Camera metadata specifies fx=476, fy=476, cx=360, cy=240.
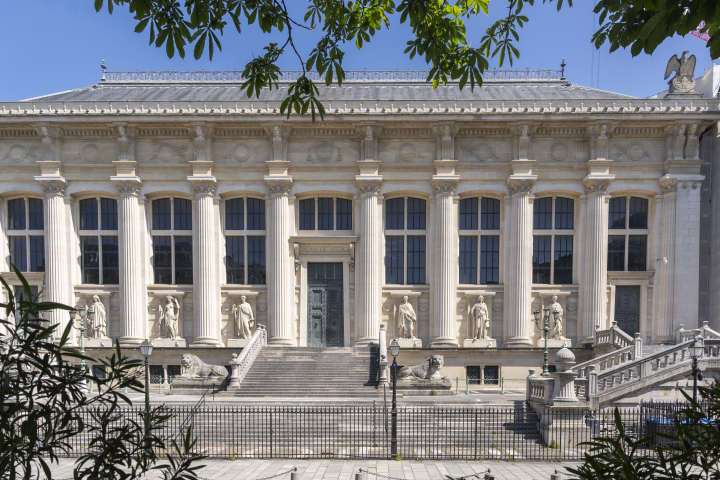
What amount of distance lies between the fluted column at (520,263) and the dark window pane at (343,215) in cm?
874

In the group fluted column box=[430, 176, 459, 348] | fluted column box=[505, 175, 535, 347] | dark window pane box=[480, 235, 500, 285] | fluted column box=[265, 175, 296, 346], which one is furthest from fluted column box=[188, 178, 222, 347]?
fluted column box=[505, 175, 535, 347]

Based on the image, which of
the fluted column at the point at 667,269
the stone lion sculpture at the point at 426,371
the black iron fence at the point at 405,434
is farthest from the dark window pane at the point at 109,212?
the fluted column at the point at 667,269

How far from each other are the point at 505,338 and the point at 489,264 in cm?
405

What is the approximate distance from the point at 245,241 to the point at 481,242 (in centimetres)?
1312

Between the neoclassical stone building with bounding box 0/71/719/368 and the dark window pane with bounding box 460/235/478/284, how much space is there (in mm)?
83

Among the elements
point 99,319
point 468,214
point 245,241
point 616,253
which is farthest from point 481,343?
point 99,319

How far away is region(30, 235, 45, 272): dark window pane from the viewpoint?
26547mm

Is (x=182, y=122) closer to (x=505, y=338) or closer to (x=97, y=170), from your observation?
(x=97, y=170)

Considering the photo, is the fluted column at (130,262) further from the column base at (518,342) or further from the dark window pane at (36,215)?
the column base at (518,342)

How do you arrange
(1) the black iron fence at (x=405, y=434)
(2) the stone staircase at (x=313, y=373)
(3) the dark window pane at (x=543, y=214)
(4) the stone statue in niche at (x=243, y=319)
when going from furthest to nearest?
1. (3) the dark window pane at (x=543, y=214)
2. (4) the stone statue in niche at (x=243, y=319)
3. (2) the stone staircase at (x=313, y=373)
4. (1) the black iron fence at (x=405, y=434)

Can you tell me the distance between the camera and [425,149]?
2581 cm

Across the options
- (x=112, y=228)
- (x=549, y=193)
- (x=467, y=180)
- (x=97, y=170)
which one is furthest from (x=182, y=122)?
(x=549, y=193)

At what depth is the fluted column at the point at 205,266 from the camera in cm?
2528

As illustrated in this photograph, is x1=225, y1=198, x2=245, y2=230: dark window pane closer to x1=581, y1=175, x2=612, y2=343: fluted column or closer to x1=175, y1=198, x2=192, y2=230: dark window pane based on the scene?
x1=175, y1=198, x2=192, y2=230: dark window pane
